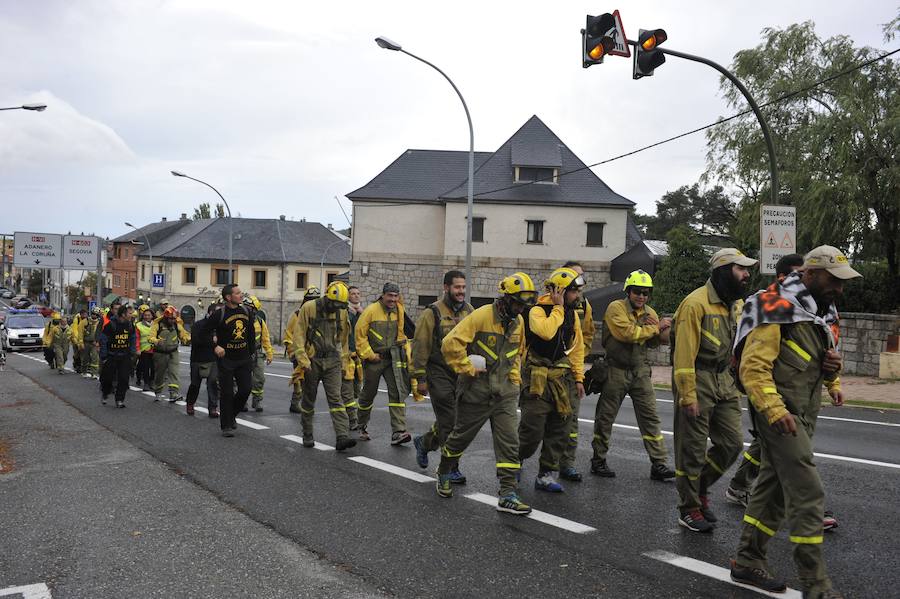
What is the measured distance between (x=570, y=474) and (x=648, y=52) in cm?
706

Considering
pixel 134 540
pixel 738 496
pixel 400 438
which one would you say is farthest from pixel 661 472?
pixel 134 540

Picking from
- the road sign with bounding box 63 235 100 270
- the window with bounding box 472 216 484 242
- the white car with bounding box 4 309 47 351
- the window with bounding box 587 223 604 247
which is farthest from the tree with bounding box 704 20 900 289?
the road sign with bounding box 63 235 100 270

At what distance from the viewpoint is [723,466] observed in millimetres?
5520

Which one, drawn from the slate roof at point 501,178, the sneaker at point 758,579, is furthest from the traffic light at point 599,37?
the slate roof at point 501,178

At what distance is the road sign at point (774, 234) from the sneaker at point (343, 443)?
26.6ft

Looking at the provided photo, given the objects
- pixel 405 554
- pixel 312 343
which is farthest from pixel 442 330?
pixel 405 554

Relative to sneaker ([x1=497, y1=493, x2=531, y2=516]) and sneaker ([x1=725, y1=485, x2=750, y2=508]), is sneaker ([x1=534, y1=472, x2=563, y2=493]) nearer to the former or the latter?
sneaker ([x1=497, y1=493, x2=531, y2=516])

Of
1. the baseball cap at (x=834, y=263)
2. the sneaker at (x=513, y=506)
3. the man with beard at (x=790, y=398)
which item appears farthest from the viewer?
the sneaker at (x=513, y=506)

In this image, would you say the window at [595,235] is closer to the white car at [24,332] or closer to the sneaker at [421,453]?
the white car at [24,332]

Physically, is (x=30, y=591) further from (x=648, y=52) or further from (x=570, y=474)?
(x=648, y=52)

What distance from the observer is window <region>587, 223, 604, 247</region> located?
36.9 meters

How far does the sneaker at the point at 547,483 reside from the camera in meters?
6.42

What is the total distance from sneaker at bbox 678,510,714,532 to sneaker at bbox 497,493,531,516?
3.65ft

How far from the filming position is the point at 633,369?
7.04 m
